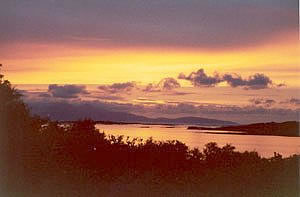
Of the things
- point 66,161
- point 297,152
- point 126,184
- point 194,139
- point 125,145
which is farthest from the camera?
point 194,139

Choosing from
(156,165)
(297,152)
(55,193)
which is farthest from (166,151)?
(55,193)

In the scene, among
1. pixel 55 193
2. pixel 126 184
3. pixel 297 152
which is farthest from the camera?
pixel 297 152

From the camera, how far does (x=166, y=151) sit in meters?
9.85

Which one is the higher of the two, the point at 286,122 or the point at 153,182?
the point at 286,122

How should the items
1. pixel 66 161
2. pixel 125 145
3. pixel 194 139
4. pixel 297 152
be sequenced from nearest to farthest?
pixel 66 161, pixel 297 152, pixel 125 145, pixel 194 139

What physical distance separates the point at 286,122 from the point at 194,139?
7.72 ft

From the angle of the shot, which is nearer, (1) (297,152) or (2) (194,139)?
(1) (297,152)

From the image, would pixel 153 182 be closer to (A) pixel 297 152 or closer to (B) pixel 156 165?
(B) pixel 156 165

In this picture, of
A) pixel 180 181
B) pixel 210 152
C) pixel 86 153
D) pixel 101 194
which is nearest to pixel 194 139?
pixel 210 152

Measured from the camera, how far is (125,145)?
400 inches

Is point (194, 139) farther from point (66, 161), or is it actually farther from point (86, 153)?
point (66, 161)

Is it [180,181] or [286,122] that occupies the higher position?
[286,122]

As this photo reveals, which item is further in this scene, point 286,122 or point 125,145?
point 125,145

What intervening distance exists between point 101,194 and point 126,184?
0.47 m
